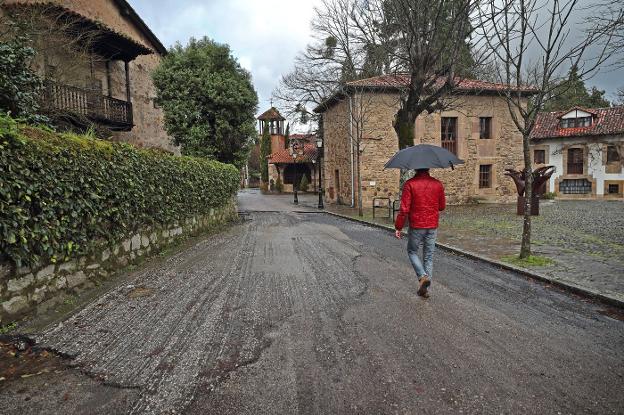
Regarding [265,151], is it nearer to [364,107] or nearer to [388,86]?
[364,107]

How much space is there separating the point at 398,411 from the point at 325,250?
18.2 ft

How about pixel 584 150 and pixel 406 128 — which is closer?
pixel 406 128

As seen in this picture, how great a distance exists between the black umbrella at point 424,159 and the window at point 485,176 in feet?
60.9

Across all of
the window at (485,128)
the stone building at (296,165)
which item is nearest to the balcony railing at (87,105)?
the window at (485,128)

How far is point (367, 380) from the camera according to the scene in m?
2.61

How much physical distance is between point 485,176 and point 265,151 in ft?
96.0

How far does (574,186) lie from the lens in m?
31.4

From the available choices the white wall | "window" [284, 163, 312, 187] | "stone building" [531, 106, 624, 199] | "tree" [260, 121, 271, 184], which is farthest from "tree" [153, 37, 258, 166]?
the white wall

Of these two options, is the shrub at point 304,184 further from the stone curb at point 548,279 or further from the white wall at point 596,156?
the stone curb at point 548,279

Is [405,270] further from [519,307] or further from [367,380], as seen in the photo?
[367,380]

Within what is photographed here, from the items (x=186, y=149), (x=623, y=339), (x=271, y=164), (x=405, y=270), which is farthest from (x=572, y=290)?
(x=271, y=164)

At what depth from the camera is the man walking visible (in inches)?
179

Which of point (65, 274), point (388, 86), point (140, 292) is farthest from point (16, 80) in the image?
point (388, 86)

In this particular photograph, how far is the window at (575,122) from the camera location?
30.6 metres
